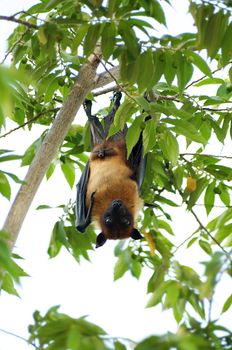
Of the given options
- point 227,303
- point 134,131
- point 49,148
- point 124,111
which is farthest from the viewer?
point 124,111

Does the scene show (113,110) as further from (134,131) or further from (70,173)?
(134,131)

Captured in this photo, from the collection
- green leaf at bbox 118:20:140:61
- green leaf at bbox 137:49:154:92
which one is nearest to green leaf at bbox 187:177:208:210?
green leaf at bbox 137:49:154:92

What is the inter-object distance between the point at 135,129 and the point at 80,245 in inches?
94.5

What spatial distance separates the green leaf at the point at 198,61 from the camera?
5.37 meters

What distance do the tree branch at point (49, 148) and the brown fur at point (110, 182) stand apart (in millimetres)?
2705

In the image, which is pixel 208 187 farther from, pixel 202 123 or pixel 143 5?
pixel 143 5

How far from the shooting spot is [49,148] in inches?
233

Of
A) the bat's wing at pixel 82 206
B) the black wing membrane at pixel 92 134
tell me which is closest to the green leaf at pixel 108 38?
the bat's wing at pixel 82 206

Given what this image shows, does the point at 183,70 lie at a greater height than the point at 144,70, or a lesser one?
greater

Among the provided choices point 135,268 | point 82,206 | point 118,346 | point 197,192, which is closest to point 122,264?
point 135,268

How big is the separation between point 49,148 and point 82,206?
288 centimetres

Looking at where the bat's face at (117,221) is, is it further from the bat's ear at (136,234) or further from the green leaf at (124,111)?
the green leaf at (124,111)

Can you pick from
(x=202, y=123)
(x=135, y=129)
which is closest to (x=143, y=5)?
(x=135, y=129)

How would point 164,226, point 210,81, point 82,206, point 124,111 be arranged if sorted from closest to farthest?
point 124,111, point 210,81, point 164,226, point 82,206
